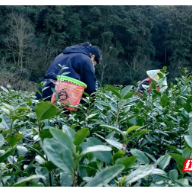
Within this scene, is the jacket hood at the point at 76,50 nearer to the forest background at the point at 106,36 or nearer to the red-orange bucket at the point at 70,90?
the red-orange bucket at the point at 70,90

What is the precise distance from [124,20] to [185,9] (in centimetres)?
654

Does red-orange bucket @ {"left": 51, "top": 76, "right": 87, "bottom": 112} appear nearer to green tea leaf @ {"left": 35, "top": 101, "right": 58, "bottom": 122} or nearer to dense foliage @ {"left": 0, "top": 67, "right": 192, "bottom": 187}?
dense foliage @ {"left": 0, "top": 67, "right": 192, "bottom": 187}

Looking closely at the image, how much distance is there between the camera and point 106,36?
83.8 feet

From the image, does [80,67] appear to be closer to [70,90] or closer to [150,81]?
[150,81]

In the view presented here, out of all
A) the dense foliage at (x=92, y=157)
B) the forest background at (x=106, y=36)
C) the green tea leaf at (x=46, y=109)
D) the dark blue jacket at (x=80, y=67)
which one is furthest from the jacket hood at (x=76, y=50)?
the forest background at (x=106, y=36)

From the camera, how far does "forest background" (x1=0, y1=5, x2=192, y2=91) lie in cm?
2078

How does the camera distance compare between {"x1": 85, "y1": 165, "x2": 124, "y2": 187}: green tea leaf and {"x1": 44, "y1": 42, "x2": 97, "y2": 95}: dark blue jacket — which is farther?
{"x1": 44, "y1": 42, "x2": 97, "y2": 95}: dark blue jacket

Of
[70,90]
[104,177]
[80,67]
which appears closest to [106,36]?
[80,67]

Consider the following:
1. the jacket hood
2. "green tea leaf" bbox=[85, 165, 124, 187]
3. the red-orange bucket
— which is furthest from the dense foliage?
the jacket hood

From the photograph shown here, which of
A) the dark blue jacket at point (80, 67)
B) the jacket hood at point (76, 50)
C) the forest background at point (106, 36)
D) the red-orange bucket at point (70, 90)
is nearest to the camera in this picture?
the red-orange bucket at point (70, 90)

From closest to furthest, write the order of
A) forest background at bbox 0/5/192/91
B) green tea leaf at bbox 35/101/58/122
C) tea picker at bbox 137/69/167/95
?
green tea leaf at bbox 35/101/58/122, tea picker at bbox 137/69/167/95, forest background at bbox 0/5/192/91

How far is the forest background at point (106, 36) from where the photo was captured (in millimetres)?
20781

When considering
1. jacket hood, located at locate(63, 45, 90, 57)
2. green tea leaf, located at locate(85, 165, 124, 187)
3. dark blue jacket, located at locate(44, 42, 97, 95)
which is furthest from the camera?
jacket hood, located at locate(63, 45, 90, 57)
